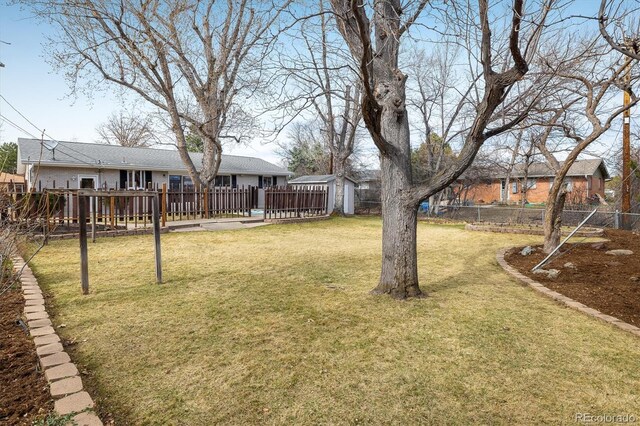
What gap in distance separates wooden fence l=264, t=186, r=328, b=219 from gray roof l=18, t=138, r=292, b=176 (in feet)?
23.7

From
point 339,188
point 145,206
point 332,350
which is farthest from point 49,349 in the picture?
point 339,188

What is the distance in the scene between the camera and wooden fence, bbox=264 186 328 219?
49.1 ft

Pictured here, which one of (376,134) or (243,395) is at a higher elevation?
(376,134)

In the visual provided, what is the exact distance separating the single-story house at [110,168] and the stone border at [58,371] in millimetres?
12091

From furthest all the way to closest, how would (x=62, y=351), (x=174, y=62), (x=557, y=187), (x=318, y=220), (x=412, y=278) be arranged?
(x=318, y=220), (x=174, y=62), (x=557, y=187), (x=412, y=278), (x=62, y=351)

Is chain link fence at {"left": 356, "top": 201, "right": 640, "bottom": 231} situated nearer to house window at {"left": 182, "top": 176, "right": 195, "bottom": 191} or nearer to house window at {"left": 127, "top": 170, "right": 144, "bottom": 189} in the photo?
house window at {"left": 182, "top": 176, "right": 195, "bottom": 191}

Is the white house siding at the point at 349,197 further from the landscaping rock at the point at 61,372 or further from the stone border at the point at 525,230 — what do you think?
the landscaping rock at the point at 61,372

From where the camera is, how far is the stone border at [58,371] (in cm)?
205

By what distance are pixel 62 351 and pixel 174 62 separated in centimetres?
1394

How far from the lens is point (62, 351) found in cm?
A: 276

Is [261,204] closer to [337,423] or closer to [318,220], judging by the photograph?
[318,220]

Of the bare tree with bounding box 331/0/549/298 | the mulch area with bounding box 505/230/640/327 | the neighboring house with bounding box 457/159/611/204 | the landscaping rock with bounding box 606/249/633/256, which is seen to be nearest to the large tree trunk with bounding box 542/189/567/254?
the mulch area with bounding box 505/230/640/327

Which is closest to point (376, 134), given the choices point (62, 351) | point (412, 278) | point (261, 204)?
point (412, 278)

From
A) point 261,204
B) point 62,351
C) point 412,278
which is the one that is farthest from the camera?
point 261,204
